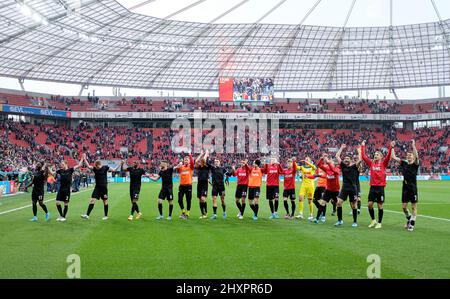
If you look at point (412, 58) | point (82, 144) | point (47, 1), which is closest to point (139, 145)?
point (82, 144)

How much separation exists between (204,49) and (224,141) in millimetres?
13964

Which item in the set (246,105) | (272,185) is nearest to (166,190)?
(272,185)

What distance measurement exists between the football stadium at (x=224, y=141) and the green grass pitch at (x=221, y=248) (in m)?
0.07

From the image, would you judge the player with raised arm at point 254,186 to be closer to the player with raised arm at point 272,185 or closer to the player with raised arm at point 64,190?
the player with raised arm at point 272,185

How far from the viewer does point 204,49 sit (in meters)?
61.0

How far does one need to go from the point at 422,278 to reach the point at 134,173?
11.3 m

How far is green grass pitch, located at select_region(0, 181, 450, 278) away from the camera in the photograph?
7461 mm

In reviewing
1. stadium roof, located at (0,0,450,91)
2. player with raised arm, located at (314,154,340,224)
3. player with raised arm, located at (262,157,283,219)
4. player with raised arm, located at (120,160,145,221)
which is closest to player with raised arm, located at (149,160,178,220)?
player with raised arm, located at (120,160,145,221)

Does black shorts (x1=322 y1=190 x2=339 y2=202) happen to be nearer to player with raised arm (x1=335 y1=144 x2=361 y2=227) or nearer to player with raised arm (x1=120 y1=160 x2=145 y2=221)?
player with raised arm (x1=335 y1=144 x2=361 y2=227)

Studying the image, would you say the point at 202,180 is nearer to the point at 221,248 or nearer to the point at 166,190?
the point at 166,190

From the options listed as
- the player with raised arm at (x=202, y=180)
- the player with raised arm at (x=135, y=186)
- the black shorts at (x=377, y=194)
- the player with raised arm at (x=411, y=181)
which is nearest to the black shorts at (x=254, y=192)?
the player with raised arm at (x=202, y=180)

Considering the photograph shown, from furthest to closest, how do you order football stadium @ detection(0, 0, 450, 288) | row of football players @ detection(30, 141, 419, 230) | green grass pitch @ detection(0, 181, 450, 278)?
1. row of football players @ detection(30, 141, 419, 230)
2. football stadium @ detection(0, 0, 450, 288)
3. green grass pitch @ detection(0, 181, 450, 278)

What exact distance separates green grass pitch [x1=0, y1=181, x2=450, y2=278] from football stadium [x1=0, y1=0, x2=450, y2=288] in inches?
2.8

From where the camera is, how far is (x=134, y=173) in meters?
16.1
